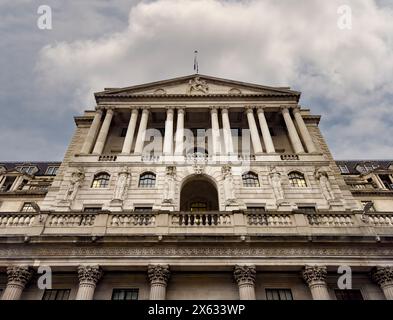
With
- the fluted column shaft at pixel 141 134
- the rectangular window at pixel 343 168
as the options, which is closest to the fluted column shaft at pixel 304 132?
the rectangular window at pixel 343 168

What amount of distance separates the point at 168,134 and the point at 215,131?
4.60 m

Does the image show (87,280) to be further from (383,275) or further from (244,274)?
(383,275)

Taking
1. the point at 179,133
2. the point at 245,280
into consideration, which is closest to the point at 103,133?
the point at 179,133

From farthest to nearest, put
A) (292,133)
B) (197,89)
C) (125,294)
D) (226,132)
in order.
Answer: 1. (197,89)
2. (292,133)
3. (226,132)
4. (125,294)

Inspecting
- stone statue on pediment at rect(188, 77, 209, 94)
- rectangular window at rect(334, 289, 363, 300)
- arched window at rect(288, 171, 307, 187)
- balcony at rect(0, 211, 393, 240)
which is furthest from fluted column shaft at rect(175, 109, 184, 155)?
rectangular window at rect(334, 289, 363, 300)

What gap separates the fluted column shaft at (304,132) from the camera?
26.3 m

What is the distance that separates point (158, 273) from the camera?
15656 mm

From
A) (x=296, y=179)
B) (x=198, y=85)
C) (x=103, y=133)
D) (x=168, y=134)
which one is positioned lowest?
(x=296, y=179)

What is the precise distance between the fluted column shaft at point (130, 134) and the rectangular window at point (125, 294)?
1249cm

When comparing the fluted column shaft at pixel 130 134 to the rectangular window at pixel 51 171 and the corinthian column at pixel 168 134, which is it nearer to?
the corinthian column at pixel 168 134

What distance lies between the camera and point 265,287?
54.7ft

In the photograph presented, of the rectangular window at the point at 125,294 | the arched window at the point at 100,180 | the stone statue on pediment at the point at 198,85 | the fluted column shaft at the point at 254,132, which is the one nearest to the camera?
the rectangular window at the point at 125,294
